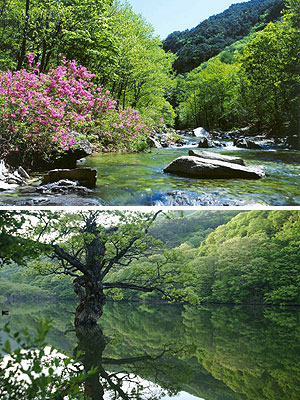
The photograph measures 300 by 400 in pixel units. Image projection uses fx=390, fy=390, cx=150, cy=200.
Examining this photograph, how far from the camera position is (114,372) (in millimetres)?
4262

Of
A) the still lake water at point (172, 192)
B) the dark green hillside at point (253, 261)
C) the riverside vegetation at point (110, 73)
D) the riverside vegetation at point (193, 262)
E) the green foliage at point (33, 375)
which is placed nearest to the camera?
the green foliage at point (33, 375)

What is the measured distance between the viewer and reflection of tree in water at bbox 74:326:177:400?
3.87 meters

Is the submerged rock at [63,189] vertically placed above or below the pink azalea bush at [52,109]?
below

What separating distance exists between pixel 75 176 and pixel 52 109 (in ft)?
2.55

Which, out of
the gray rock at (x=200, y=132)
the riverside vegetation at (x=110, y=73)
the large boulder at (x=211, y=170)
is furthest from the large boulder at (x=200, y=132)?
the large boulder at (x=211, y=170)

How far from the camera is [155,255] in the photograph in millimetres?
5902

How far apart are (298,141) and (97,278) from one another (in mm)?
3113

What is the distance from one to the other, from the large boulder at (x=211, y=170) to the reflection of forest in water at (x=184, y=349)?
2.11 m

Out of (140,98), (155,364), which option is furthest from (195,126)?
(155,364)

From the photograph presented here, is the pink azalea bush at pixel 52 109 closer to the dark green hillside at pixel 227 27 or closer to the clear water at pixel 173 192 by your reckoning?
the clear water at pixel 173 192

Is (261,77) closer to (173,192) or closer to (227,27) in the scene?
(227,27)

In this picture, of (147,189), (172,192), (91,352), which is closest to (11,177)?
(147,189)

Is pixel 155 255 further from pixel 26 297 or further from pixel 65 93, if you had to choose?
pixel 65 93

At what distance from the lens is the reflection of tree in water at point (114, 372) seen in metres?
3.87
